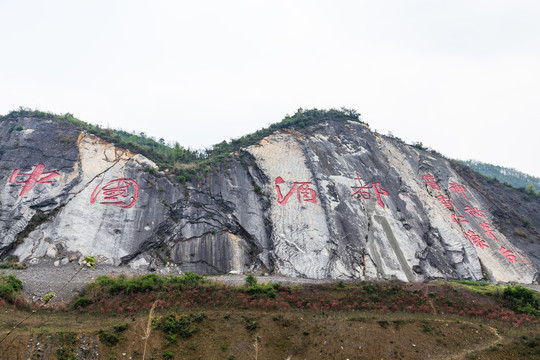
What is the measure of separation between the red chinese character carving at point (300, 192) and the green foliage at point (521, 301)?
10720mm

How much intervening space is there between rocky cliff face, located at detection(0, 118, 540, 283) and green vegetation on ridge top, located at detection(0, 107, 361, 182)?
0.74 meters

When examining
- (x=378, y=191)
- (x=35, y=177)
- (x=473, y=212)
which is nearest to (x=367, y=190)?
(x=378, y=191)

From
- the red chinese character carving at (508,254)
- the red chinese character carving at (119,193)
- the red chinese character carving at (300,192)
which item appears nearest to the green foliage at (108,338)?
the red chinese character carving at (119,193)

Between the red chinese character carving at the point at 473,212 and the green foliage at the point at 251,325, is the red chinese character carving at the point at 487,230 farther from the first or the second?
the green foliage at the point at 251,325

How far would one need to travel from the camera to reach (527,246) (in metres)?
23.0

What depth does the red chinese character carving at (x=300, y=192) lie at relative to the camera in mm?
22133

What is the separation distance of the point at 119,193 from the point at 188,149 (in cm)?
886

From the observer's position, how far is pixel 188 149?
28.1 meters

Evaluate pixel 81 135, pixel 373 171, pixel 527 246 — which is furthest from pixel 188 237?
pixel 527 246

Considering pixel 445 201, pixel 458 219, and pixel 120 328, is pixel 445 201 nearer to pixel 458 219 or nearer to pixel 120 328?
pixel 458 219

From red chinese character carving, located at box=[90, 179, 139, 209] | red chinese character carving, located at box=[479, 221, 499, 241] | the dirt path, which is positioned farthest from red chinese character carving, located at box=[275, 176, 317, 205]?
red chinese character carving, located at box=[479, 221, 499, 241]

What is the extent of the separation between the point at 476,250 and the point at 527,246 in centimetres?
427

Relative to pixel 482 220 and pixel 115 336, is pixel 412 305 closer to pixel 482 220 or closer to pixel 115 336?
pixel 115 336

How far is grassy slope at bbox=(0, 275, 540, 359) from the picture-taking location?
10.9 metres
